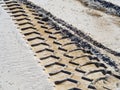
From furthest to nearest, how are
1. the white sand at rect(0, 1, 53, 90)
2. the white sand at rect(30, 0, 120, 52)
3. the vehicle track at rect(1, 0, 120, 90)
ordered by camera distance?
the white sand at rect(30, 0, 120, 52) → the vehicle track at rect(1, 0, 120, 90) → the white sand at rect(0, 1, 53, 90)

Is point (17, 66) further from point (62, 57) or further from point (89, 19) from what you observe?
point (89, 19)

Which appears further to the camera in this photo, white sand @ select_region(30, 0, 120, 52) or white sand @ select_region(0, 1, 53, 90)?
white sand @ select_region(30, 0, 120, 52)

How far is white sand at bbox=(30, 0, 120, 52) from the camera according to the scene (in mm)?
13352

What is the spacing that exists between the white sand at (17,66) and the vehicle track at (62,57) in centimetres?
35

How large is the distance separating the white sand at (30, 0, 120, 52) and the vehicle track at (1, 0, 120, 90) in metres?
0.86

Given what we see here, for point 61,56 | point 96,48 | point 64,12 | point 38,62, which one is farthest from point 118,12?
point 38,62

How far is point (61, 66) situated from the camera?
1105 cm

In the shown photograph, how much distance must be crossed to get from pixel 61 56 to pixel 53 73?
55.6 inches

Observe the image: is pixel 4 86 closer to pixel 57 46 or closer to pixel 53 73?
pixel 53 73

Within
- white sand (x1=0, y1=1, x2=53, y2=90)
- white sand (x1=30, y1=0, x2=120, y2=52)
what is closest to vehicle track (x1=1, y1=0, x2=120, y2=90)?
white sand (x1=0, y1=1, x2=53, y2=90)

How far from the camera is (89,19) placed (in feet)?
49.6

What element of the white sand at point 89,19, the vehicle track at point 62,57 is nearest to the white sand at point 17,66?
the vehicle track at point 62,57

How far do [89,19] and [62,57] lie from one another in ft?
12.6

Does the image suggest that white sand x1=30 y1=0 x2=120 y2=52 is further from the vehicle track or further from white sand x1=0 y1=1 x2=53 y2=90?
white sand x1=0 y1=1 x2=53 y2=90
